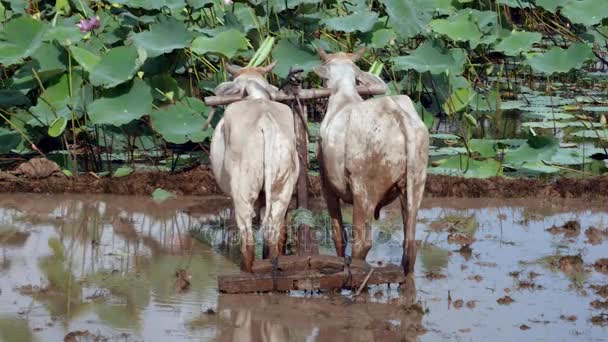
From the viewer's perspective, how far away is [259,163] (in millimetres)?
7418

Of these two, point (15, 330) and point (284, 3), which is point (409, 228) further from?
point (284, 3)

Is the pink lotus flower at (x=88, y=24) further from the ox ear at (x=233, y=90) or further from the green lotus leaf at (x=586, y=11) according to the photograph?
the green lotus leaf at (x=586, y=11)

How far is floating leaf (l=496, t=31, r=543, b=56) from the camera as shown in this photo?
12.8 m

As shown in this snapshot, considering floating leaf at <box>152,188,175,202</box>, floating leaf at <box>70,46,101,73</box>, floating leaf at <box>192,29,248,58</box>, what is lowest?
floating leaf at <box>152,188,175,202</box>

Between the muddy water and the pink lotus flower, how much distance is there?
2.07m

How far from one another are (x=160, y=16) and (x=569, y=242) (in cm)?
491

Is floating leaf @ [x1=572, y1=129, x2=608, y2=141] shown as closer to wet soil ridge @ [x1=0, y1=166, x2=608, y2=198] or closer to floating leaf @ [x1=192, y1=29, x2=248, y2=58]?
wet soil ridge @ [x1=0, y1=166, x2=608, y2=198]

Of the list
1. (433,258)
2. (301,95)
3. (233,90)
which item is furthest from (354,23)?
(433,258)

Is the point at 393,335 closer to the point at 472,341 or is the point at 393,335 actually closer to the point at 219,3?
the point at 472,341

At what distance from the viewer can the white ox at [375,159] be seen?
7.35 meters

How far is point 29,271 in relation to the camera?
26.4ft

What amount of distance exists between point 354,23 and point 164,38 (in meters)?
1.94

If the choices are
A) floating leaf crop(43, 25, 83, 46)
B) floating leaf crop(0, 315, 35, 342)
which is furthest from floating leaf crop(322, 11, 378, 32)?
floating leaf crop(0, 315, 35, 342)

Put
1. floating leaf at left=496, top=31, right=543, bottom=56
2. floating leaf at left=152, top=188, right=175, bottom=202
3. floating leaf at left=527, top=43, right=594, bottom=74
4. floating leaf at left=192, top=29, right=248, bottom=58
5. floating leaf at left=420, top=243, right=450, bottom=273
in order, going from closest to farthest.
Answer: floating leaf at left=420, top=243, right=450, bottom=273
floating leaf at left=152, top=188, right=175, bottom=202
floating leaf at left=192, top=29, right=248, bottom=58
floating leaf at left=527, top=43, right=594, bottom=74
floating leaf at left=496, top=31, right=543, bottom=56
